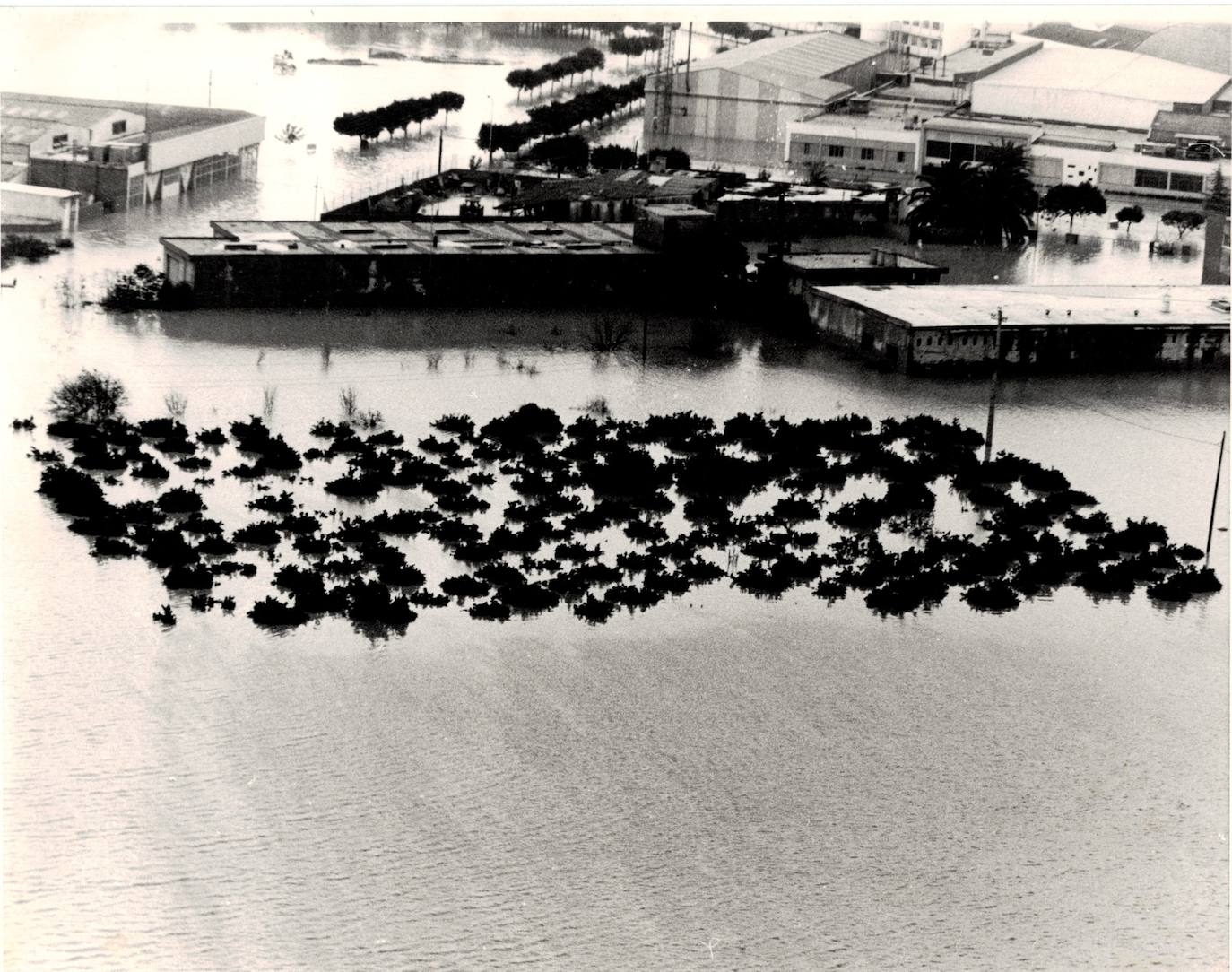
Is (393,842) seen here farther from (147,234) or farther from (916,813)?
(147,234)

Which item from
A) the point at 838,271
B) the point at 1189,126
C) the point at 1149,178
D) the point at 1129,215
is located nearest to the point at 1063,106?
the point at 1189,126

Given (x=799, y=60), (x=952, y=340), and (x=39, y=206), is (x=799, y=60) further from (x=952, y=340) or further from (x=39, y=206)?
(x=952, y=340)

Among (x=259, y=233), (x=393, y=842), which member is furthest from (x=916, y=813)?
(x=259, y=233)

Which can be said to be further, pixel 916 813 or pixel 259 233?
pixel 259 233

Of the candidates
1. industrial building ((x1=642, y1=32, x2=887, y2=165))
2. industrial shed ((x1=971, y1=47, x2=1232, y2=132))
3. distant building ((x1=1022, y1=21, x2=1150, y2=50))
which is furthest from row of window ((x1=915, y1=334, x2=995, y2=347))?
distant building ((x1=1022, y1=21, x2=1150, y2=50))

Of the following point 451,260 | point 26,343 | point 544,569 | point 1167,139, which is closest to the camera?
point 544,569

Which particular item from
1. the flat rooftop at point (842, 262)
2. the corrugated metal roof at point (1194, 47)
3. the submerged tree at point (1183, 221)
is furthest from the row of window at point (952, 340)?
the corrugated metal roof at point (1194, 47)

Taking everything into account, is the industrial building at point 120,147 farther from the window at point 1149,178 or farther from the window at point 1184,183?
the window at point 1184,183
